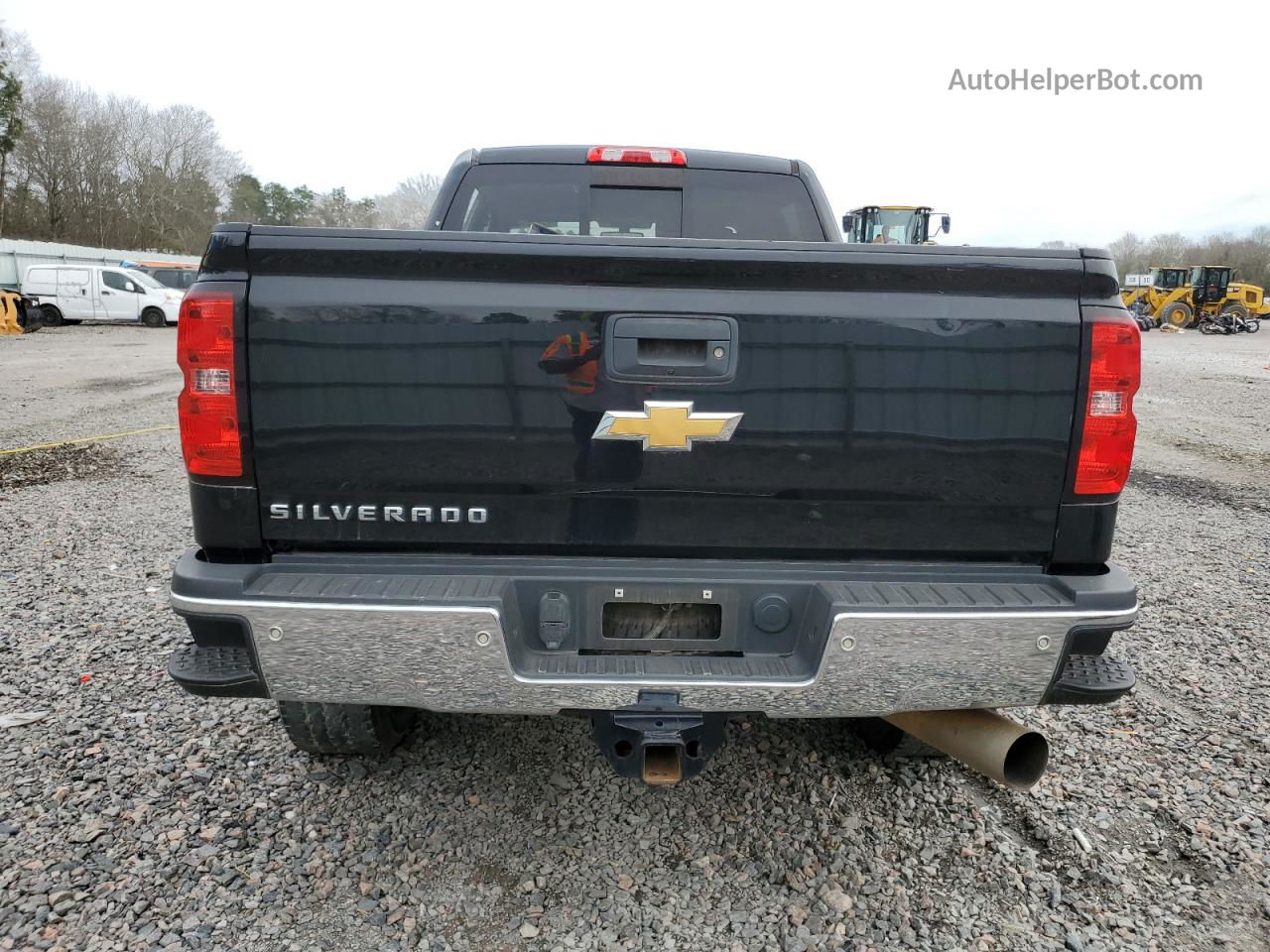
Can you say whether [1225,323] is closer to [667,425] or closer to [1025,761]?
[1025,761]

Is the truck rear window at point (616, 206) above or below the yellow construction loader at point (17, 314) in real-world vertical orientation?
above

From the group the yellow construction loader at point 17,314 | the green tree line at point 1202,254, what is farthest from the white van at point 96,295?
the green tree line at point 1202,254

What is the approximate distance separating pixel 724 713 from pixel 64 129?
236ft

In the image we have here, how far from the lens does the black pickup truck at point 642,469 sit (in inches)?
81.7

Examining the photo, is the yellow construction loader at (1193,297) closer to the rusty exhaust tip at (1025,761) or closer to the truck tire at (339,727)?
the rusty exhaust tip at (1025,761)

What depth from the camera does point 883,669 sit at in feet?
6.82

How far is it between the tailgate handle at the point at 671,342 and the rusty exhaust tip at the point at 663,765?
96cm

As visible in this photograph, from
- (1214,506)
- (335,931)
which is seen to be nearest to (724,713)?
(335,931)

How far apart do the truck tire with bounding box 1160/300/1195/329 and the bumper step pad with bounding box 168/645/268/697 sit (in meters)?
43.6

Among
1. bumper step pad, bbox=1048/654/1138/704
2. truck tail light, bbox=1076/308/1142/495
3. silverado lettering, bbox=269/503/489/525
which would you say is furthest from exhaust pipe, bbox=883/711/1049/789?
silverado lettering, bbox=269/503/489/525

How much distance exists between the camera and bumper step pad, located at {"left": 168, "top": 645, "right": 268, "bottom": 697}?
84.3 inches

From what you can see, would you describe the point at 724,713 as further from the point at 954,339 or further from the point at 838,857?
the point at 954,339

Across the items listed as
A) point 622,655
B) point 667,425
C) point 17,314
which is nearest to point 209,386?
point 667,425

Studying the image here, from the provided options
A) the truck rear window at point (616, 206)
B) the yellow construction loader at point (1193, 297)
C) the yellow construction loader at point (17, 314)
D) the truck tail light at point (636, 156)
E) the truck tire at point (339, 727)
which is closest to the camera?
the truck tire at point (339, 727)
